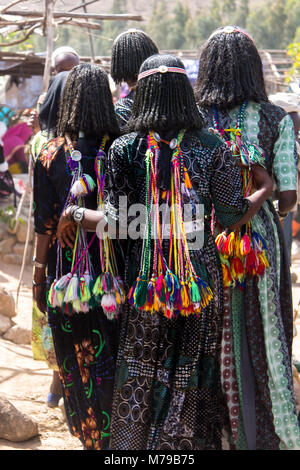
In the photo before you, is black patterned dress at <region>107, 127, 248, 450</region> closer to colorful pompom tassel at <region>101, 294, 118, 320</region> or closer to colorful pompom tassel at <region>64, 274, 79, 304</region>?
colorful pompom tassel at <region>101, 294, 118, 320</region>

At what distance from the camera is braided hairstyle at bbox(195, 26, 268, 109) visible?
2.91m

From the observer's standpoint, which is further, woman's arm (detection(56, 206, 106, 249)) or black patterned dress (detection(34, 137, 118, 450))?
black patterned dress (detection(34, 137, 118, 450))

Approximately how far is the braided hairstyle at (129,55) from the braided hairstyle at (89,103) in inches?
16.6

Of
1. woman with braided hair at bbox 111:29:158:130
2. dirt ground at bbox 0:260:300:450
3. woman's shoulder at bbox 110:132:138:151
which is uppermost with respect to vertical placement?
woman with braided hair at bbox 111:29:158:130

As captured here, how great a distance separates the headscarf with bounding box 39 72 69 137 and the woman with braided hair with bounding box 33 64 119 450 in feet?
1.07

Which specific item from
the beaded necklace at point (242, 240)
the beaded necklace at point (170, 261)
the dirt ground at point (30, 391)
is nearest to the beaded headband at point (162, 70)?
the beaded necklace at point (170, 261)

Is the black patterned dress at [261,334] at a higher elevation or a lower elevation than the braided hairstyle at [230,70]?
lower

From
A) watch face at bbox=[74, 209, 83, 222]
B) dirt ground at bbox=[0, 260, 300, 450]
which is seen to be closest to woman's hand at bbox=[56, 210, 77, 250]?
watch face at bbox=[74, 209, 83, 222]

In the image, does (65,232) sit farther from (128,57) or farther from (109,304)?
Answer: (128,57)

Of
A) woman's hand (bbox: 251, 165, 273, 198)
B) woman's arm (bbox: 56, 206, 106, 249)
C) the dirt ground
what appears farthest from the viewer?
the dirt ground

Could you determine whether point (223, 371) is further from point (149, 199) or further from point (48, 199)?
point (48, 199)

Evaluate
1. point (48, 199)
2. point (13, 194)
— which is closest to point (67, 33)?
point (13, 194)

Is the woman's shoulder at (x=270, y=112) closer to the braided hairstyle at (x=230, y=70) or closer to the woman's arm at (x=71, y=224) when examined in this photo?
the braided hairstyle at (x=230, y=70)

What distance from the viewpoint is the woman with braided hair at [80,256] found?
114 inches
